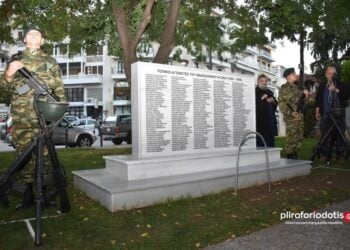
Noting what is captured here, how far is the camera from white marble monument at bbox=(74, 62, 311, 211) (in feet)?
19.0

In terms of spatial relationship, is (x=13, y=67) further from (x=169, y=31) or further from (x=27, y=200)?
(x=169, y=31)

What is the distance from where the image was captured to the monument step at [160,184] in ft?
17.5

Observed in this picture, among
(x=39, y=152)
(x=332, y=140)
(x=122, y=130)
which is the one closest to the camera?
(x=39, y=152)

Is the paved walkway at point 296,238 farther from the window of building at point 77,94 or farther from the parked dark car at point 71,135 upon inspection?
the window of building at point 77,94

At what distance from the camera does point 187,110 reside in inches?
267

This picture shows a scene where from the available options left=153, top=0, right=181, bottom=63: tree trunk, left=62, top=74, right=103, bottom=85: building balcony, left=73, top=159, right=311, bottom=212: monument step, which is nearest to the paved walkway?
left=73, top=159, right=311, bottom=212: monument step

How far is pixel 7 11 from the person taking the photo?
39.5 feet


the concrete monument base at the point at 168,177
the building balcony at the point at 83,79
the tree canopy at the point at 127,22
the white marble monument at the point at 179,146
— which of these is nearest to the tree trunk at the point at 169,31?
the tree canopy at the point at 127,22

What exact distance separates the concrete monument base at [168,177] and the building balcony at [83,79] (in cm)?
5727

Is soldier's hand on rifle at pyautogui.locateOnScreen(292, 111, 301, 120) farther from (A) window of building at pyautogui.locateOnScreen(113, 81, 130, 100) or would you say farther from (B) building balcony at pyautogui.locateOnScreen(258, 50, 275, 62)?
(B) building balcony at pyautogui.locateOnScreen(258, 50, 275, 62)

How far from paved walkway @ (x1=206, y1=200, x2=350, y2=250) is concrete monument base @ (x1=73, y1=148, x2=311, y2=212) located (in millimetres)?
1669

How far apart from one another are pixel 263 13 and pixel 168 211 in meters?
9.45

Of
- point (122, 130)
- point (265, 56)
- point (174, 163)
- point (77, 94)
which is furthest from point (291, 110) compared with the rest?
point (265, 56)

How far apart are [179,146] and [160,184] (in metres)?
1.17
